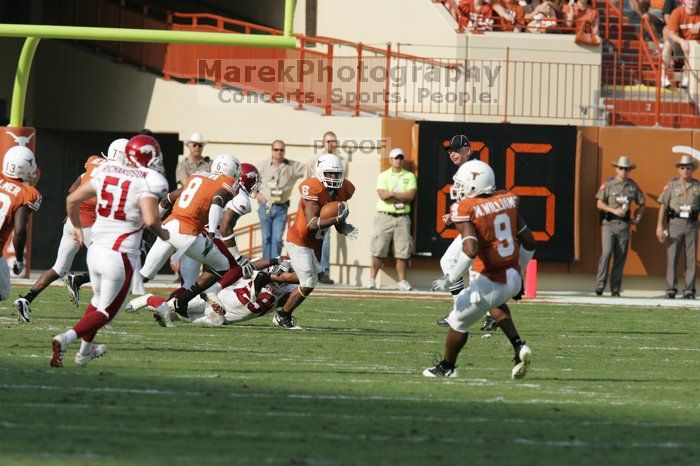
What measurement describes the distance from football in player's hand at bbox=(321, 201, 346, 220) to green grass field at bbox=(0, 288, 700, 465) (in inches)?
41.4

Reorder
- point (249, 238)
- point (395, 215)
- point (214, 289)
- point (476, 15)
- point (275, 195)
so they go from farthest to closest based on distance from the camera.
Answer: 1. point (476, 15)
2. point (249, 238)
3. point (395, 215)
4. point (275, 195)
5. point (214, 289)

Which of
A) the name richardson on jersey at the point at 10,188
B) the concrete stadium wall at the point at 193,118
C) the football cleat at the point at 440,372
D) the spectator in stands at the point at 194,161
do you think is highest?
the concrete stadium wall at the point at 193,118

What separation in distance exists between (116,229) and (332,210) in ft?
11.7

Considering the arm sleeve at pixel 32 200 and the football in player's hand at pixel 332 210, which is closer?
the arm sleeve at pixel 32 200

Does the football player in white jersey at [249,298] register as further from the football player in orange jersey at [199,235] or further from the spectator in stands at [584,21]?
the spectator in stands at [584,21]

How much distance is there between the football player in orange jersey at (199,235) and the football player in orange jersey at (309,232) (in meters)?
0.54

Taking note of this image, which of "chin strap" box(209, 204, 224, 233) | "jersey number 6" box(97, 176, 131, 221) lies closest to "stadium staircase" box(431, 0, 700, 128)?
"chin strap" box(209, 204, 224, 233)

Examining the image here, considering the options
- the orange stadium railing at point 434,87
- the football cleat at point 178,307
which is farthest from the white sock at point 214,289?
the orange stadium railing at point 434,87

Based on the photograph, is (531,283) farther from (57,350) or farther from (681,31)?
(57,350)

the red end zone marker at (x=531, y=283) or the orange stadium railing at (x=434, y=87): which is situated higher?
the orange stadium railing at (x=434, y=87)

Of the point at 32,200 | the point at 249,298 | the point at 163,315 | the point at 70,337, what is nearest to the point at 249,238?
the point at 249,298

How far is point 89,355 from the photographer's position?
8.95m

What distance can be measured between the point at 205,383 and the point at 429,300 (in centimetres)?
850

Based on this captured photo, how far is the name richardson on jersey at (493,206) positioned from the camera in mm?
9148
